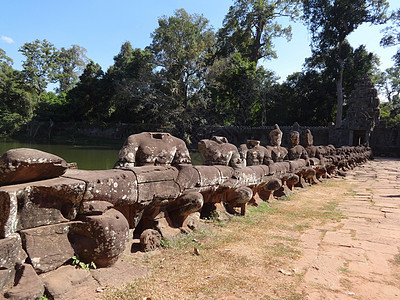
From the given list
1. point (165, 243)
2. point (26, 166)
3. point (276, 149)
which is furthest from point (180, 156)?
point (276, 149)

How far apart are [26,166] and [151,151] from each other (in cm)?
152

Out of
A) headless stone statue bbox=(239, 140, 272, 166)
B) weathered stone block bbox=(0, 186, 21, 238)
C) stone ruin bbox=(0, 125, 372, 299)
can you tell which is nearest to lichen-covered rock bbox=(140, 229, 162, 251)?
stone ruin bbox=(0, 125, 372, 299)

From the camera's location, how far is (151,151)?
3.55m

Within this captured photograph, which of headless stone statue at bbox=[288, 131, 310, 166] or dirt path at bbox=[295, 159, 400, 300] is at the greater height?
headless stone statue at bbox=[288, 131, 310, 166]

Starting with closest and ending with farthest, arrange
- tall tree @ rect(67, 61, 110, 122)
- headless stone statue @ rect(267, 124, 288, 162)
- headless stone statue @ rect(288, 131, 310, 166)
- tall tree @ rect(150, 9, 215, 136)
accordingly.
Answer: headless stone statue @ rect(267, 124, 288, 162) < headless stone statue @ rect(288, 131, 310, 166) < tall tree @ rect(150, 9, 215, 136) < tall tree @ rect(67, 61, 110, 122)

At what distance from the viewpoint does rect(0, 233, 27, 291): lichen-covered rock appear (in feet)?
6.46

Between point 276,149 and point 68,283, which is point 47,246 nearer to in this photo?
point 68,283

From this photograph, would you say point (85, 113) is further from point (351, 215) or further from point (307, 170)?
point (351, 215)

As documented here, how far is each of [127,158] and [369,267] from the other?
2.89m

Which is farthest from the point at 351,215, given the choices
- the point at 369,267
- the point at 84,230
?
the point at 84,230

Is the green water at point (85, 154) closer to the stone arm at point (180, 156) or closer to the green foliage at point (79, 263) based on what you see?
the stone arm at point (180, 156)

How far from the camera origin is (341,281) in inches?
109

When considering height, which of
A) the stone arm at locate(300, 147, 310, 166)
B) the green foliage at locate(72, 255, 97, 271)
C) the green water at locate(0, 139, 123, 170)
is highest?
the stone arm at locate(300, 147, 310, 166)

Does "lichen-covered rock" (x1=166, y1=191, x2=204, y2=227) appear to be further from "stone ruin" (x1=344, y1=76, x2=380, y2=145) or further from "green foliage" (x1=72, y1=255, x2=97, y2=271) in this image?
"stone ruin" (x1=344, y1=76, x2=380, y2=145)
